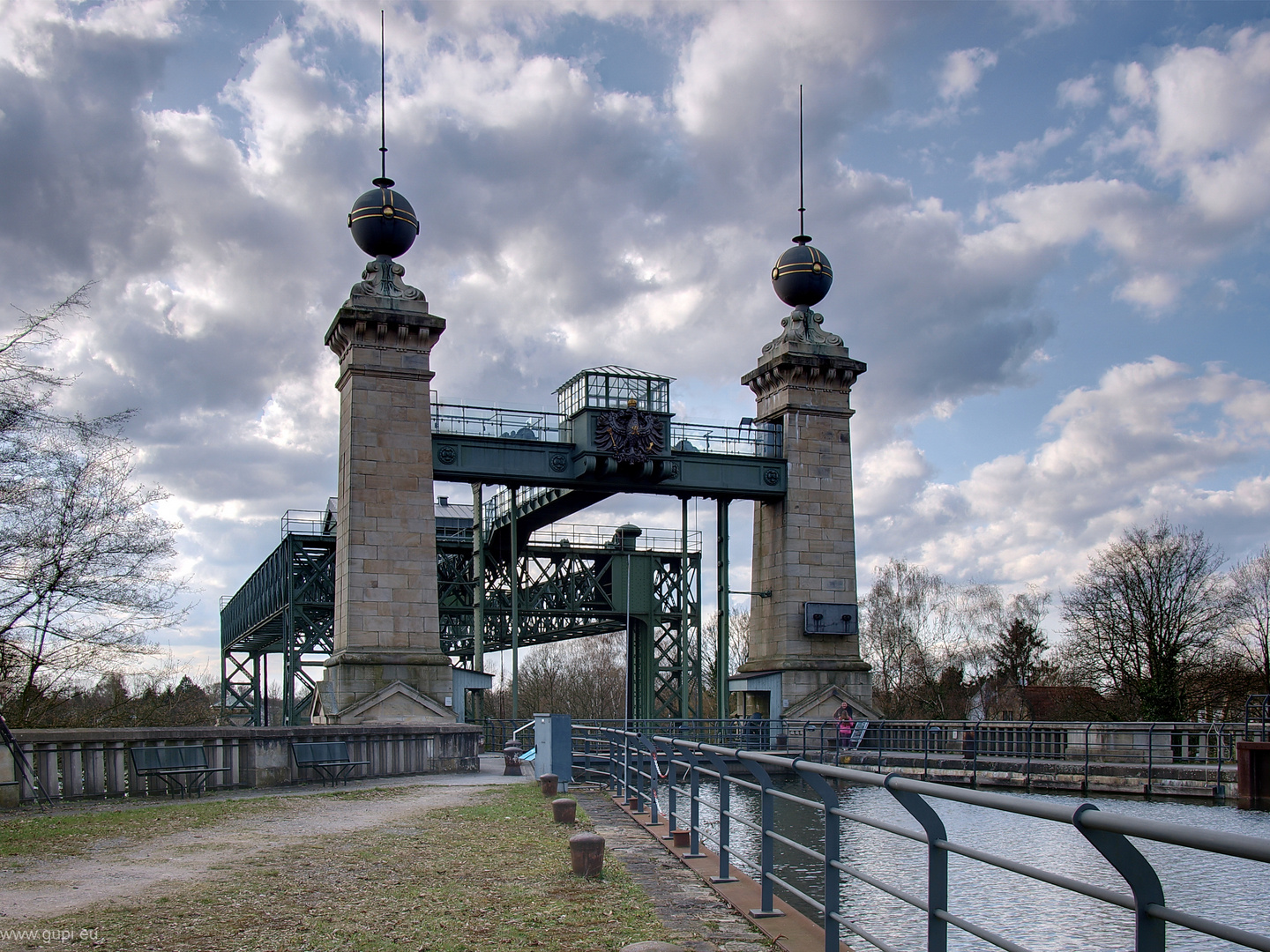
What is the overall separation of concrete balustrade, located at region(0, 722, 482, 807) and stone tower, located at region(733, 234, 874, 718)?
48.2 feet

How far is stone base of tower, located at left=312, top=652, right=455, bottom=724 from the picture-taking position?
105 feet

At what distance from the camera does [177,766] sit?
18406 mm

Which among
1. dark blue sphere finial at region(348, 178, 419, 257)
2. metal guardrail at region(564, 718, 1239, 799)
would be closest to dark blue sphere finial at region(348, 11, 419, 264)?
dark blue sphere finial at region(348, 178, 419, 257)

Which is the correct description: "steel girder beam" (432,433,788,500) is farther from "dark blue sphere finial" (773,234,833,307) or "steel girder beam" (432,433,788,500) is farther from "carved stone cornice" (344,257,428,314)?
"dark blue sphere finial" (773,234,833,307)

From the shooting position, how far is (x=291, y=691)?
48062mm

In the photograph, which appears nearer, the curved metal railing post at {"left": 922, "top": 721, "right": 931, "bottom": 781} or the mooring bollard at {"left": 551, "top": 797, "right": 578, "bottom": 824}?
the mooring bollard at {"left": 551, "top": 797, "right": 578, "bottom": 824}

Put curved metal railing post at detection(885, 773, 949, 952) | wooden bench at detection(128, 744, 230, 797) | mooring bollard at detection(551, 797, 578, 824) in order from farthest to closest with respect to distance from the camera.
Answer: wooden bench at detection(128, 744, 230, 797) → mooring bollard at detection(551, 797, 578, 824) → curved metal railing post at detection(885, 773, 949, 952)

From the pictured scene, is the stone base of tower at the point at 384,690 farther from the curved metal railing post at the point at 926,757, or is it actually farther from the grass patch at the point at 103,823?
the grass patch at the point at 103,823

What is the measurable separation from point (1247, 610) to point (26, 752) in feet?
160

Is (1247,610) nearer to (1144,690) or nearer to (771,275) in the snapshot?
(1144,690)

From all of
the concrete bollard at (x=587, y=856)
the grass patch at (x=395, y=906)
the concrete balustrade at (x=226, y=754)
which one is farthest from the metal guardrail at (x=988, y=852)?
the concrete balustrade at (x=226, y=754)

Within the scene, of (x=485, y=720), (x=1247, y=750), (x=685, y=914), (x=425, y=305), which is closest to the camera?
(x=685, y=914)

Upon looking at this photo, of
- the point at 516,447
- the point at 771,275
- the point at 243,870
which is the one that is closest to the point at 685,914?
the point at 243,870

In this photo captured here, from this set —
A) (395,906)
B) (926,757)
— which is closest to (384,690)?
(926,757)
